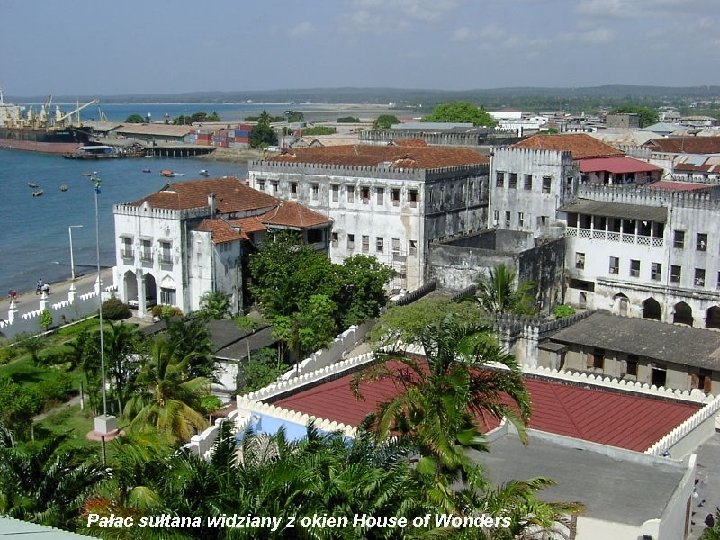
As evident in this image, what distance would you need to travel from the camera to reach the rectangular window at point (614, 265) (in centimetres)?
4512

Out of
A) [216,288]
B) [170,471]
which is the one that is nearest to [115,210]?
[216,288]

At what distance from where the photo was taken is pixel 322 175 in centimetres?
4906

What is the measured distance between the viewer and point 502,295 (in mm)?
38344

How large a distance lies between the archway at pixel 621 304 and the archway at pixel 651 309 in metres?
0.87

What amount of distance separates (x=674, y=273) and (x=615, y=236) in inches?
135

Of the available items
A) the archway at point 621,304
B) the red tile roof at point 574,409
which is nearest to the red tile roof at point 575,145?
the archway at point 621,304

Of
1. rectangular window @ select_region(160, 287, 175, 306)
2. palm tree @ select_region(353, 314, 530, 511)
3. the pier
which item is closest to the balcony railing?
rectangular window @ select_region(160, 287, 175, 306)

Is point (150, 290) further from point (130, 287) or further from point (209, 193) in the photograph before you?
point (209, 193)

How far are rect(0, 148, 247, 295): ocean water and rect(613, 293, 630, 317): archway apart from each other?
126ft

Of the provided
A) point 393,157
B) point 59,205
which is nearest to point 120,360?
point 393,157

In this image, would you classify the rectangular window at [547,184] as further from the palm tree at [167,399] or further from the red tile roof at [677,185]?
the palm tree at [167,399]

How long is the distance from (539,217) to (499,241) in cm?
245

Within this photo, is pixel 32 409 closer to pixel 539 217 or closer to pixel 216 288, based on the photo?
pixel 216 288

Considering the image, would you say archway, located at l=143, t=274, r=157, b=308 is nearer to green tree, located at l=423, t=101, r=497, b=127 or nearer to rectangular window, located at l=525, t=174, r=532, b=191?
rectangular window, located at l=525, t=174, r=532, b=191
